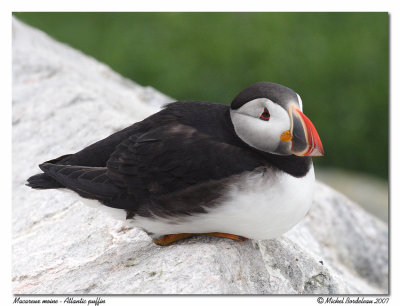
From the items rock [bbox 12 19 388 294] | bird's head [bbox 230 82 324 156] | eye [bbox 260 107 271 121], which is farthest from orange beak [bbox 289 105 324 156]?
rock [bbox 12 19 388 294]

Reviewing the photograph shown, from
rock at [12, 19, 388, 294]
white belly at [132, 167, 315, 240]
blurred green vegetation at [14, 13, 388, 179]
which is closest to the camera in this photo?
white belly at [132, 167, 315, 240]

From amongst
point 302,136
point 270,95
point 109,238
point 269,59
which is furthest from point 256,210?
point 269,59

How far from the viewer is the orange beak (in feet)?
9.56

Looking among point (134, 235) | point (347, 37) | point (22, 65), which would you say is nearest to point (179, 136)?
point (134, 235)

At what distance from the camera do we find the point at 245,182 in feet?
9.45

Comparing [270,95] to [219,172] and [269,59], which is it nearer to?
[219,172]

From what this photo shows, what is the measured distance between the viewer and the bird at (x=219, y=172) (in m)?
2.92

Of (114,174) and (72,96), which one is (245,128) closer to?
(114,174)

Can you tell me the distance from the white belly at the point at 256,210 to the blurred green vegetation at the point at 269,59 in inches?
129

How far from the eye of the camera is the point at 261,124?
2.97 m

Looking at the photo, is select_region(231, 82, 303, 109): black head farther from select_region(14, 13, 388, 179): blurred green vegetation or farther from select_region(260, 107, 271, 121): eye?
select_region(14, 13, 388, 179): blurred green vegetation

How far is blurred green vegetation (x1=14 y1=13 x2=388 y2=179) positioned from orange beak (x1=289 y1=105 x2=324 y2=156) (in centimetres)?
321

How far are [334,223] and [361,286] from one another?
2.19ft

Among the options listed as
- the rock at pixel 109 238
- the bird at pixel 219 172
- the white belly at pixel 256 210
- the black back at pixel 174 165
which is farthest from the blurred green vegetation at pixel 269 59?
the white belly at pixel 256 210
